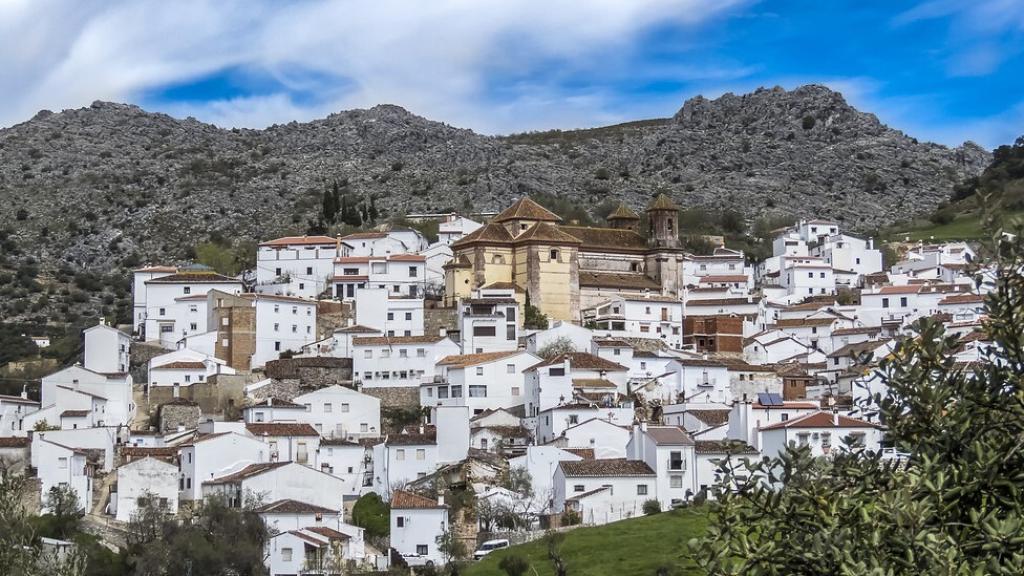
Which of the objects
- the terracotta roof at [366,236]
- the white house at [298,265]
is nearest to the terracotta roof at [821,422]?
the white house at [298,265]

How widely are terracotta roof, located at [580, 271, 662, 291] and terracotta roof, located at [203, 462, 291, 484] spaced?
25.1 m

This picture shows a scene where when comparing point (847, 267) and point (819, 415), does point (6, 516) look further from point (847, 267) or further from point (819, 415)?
point (847, 267)

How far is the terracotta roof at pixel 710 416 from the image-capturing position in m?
61.8

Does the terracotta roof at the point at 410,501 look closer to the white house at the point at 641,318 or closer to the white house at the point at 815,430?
the white house at the point at 815,430

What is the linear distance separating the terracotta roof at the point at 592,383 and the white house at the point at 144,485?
55.1 feet

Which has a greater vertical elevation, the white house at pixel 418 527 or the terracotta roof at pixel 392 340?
the terracotta roof at pixel 392 340

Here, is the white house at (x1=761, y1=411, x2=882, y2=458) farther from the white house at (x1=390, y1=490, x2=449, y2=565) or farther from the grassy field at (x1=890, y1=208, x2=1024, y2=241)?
the grassy field at (x1=890, y1=208, x2=1024, y2=241)

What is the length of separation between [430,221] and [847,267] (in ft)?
86.5

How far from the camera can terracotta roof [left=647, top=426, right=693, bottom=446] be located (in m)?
55.8

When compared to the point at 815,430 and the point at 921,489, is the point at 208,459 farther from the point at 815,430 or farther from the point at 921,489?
the point at 921,489

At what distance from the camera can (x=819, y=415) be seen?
56.0m

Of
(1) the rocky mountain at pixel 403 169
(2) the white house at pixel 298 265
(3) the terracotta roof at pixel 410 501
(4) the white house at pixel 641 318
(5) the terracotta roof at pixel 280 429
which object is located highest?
(1) the rocky mountain at pixel 403 169

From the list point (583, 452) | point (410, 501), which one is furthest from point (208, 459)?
point (583, 452)

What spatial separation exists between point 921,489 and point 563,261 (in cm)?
6605
